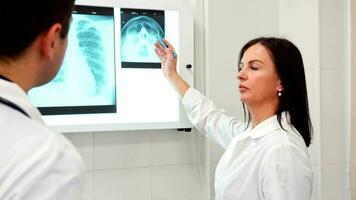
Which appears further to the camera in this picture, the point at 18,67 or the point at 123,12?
the point at 123,12

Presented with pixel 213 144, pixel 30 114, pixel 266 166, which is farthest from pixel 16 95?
pixel 213 144

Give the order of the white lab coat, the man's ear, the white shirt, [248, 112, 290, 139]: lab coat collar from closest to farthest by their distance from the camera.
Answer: the white lab coat, the man's ear, the white shirt, [248, 112, 290, 139]: lab coat collar

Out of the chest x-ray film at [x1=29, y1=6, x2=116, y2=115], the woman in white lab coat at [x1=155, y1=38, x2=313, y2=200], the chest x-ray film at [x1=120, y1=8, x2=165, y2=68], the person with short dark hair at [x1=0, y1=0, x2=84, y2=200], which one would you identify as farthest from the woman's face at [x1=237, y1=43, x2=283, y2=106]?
the person with short dark hair at [x1=0, y1=0, x2=84, y2=200]

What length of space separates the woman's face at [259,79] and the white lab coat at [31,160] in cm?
95

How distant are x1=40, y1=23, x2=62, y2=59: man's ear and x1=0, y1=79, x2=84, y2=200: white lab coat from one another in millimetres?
83

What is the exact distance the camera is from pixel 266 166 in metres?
1.36

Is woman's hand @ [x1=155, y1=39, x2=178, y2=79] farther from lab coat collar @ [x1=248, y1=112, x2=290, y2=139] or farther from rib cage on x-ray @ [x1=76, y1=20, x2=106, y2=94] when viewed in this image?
lab coat collar @ [x1=248, y1=112, x2=290, y2=139]

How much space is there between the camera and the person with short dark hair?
1.93 feet

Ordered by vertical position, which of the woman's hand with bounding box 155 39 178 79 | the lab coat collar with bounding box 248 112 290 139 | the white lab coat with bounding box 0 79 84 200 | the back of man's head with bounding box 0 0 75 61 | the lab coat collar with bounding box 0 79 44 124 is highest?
the back of man's head with bounding box 0 0 75 61

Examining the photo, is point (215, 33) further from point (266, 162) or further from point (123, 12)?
point (266, 162)

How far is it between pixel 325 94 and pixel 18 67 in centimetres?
144

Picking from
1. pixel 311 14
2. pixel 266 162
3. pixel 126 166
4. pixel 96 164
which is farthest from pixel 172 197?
pixel 311 14

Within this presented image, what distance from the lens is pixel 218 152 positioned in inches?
74.1

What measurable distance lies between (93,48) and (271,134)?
29.7 inches
